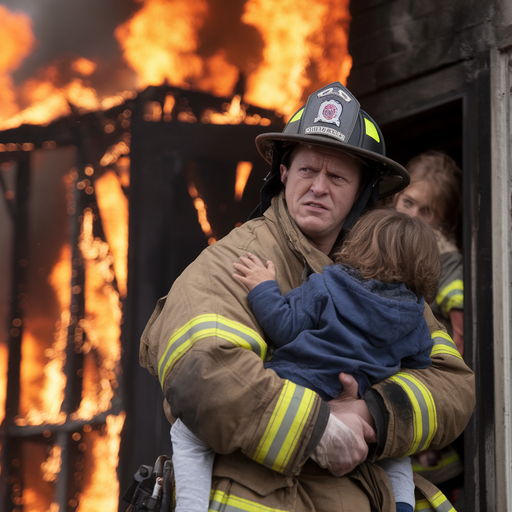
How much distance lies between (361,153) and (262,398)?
3.46 feet

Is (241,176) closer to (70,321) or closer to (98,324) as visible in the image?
(98,324)

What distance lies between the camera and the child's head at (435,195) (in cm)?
398

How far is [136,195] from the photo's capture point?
360cm

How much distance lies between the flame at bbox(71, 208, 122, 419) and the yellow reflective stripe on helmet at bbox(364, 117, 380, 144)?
5.91 ft

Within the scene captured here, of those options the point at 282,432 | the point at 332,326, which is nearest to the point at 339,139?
the point at 332,326

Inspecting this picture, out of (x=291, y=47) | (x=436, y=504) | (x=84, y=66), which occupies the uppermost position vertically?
(x=291, y=47)

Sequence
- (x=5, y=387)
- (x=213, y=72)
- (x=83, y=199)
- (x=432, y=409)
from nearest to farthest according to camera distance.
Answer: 1. (x=432, y=409)
2. (x=5, y=387)
3. (x=83, y=199)
4. (x=213, y=72)

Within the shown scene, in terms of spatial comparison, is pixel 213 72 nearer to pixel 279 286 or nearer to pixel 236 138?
pixel 236 138

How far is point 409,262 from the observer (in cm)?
208

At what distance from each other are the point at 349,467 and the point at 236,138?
8.35 feet

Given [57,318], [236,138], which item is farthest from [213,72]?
[57,318]

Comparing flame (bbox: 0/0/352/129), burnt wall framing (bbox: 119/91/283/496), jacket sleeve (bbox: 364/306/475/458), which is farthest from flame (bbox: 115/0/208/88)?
jacket sleeve (bbox: 364/306/475/458)

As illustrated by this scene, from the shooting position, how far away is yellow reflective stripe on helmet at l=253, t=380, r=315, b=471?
5.59 feet

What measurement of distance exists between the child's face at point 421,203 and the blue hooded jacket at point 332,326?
6.82 feet
